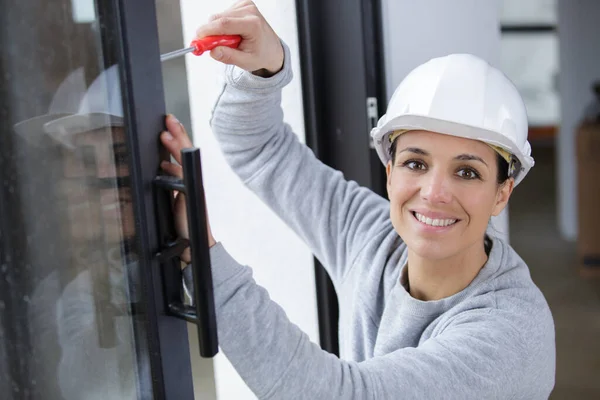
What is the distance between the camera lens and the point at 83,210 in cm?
87

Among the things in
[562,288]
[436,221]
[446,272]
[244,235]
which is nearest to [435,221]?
[436,221]

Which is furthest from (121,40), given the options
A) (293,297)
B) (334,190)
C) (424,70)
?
(293,297)

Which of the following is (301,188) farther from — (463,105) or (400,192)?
(463,105)

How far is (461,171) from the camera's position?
1233mm

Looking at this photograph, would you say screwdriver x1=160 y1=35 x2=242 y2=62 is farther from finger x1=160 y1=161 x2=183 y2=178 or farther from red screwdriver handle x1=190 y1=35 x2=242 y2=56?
finger x1=160 y1=161 x2=183 y2=178

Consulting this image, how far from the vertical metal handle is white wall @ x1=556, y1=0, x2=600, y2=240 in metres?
4.12

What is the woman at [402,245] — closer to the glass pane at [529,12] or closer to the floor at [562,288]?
the floor at [562,288]

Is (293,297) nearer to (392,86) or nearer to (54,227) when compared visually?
(392,86)

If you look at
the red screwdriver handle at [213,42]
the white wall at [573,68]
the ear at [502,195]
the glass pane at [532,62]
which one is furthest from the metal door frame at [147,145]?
the glass pane at [532,62]

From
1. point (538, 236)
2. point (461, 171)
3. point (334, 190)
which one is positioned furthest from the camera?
point (538, 236)

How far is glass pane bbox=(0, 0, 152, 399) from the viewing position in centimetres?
80

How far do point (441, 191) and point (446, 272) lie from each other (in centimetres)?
17

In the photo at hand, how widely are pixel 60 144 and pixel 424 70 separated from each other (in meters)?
0.64

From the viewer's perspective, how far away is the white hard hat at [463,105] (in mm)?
1185
